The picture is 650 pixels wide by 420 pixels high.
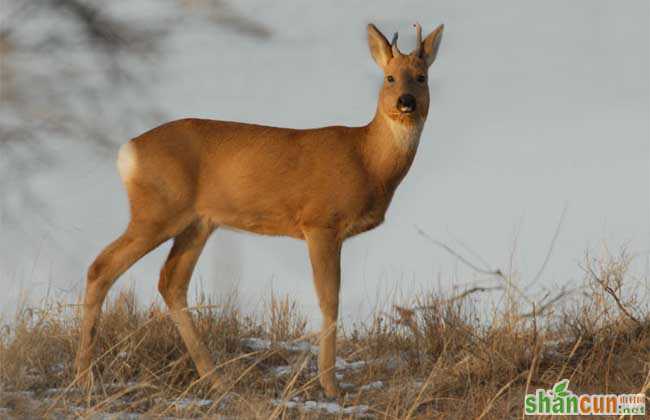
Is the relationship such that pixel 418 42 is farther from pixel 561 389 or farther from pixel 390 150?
pixel 561 389

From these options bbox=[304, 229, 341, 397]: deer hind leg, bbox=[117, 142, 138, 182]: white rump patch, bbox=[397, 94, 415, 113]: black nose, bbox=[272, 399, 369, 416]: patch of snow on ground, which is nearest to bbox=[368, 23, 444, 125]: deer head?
A: bbox=[397, 94, 415, 113]: black nose

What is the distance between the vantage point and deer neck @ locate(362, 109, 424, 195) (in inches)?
247

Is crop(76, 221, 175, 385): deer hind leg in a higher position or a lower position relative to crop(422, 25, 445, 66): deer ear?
lower

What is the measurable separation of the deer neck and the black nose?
0.31 meters

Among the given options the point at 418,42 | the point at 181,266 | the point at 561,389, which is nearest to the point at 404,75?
the point at 418,42

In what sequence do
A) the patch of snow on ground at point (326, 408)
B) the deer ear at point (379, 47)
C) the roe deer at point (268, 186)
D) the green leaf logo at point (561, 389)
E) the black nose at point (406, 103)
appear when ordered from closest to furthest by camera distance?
the patch of snow on ground at point (326, 408)
the green leaf logo at point (561, 389)
the black nose at point (406, 103)
the roe deer at point (268, 186)
the deer ear at point (379, 47)

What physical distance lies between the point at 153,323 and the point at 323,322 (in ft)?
4.95

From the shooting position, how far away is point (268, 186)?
623 cm

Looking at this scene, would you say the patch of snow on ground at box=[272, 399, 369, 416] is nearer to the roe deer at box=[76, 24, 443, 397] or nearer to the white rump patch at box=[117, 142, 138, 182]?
the roe deer at box=[76, 24, 443, 397]

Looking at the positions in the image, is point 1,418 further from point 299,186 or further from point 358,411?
point 299,186

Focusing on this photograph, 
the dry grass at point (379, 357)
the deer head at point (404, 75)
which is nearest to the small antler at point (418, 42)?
the deer head at point (404, 75)

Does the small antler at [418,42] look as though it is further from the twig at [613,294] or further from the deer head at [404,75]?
the twig at [613,294]

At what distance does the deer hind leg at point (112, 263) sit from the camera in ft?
19.6

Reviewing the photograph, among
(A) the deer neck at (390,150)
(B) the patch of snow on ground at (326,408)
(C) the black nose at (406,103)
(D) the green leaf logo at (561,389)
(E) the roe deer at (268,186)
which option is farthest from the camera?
(A) the deer neck at (390,150)
